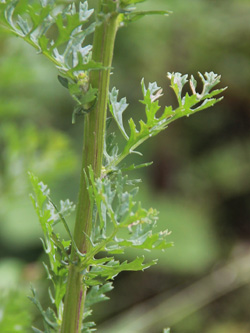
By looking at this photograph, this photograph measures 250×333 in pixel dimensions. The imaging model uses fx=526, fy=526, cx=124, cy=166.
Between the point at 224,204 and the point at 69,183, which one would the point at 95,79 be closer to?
the point at 69,183

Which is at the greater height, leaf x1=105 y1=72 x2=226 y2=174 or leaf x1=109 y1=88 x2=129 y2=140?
leaf x1=109 y1=88 x2=129 y2=140

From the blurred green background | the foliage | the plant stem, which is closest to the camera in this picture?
the plant stem

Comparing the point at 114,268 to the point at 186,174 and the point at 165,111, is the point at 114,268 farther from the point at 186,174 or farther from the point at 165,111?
the point at 186,174

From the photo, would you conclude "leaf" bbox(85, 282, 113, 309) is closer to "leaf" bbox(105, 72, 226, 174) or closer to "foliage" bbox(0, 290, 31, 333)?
"leaf" bbox(105, 72, 226, 174)

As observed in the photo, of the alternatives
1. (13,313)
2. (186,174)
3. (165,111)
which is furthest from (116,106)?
(186,174)

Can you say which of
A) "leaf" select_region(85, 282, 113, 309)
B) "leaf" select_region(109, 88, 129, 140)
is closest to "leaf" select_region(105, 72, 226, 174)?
"leaf" select_region(109, 88, 129, 140)
